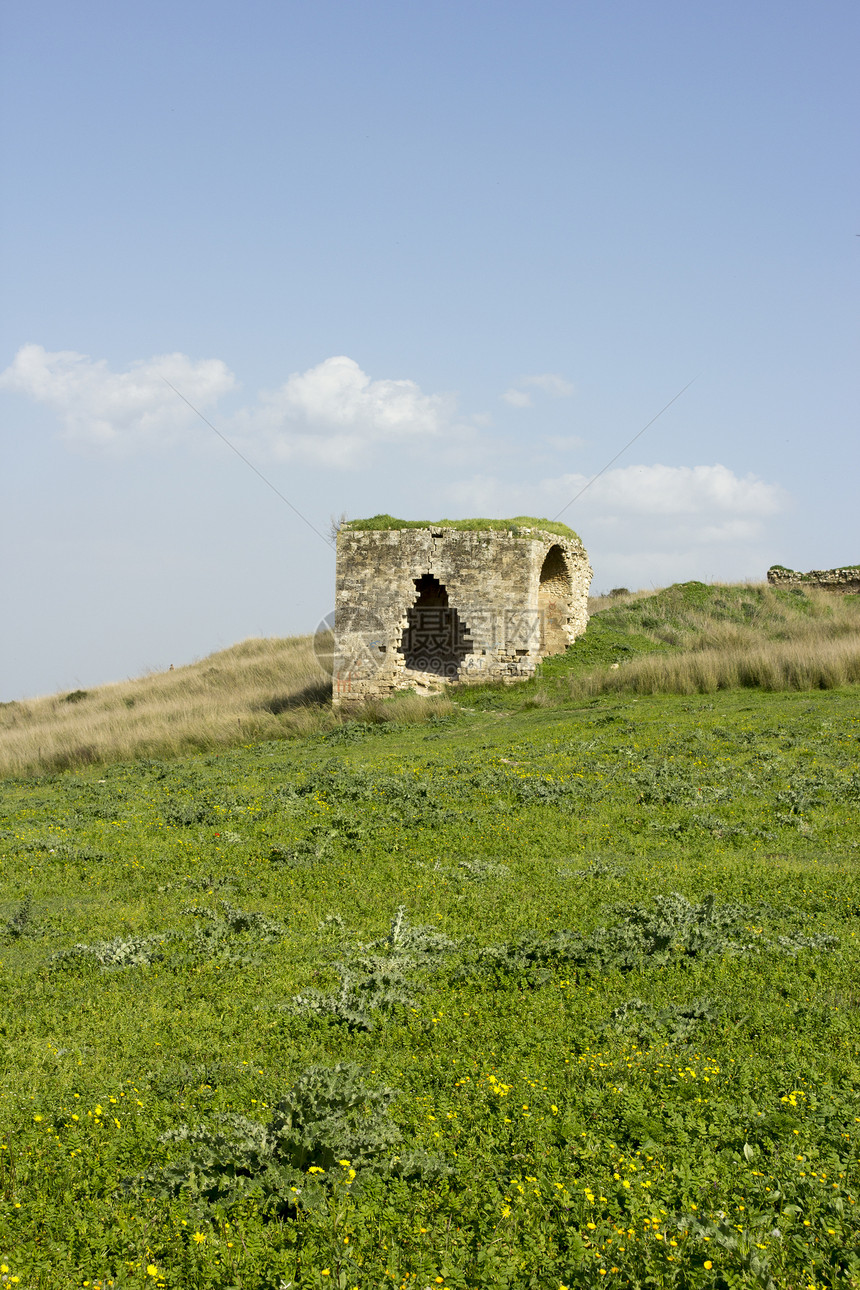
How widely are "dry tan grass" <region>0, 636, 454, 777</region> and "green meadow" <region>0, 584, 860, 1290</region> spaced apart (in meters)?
6.94

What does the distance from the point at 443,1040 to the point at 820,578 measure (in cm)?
2746

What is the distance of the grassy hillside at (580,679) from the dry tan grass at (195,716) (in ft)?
0.12

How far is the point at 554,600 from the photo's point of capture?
21828 mm

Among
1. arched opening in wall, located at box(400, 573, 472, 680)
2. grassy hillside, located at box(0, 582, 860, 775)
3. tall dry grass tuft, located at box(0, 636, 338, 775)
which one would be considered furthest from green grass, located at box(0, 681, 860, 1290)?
arched opening in wall, located at box(400, 573, 472, 680)

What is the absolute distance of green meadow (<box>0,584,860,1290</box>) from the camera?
3.64 meters

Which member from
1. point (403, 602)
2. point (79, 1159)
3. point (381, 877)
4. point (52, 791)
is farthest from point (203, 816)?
point (403, 602)

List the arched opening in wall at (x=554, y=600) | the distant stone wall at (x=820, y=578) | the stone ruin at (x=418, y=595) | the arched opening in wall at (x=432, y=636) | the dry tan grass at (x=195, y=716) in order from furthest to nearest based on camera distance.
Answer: the distant stone wall at (x=820, y=578) → the arched opening in wall at (x=432, y=636) → the arched opening in wall at (x=554, y=600) → the stone ruin at (x=418, y=595) → the dry tan grass at (x=195, y=716)

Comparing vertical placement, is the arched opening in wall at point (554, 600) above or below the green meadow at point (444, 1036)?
above

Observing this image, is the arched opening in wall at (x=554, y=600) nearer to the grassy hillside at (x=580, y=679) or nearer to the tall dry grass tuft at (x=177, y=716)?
the grassy hillside at (x=580, y=679)

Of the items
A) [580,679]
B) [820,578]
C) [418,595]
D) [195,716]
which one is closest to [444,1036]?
[580,679]

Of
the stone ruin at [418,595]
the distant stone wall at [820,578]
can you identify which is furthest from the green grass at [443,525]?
the distant stone wall at [820,578]

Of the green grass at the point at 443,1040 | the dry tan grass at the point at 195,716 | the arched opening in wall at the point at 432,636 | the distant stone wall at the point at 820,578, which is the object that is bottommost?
the green grass at the point at 443,1040

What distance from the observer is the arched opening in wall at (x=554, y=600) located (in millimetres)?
21516

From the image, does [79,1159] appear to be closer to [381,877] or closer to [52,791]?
[381,877]
